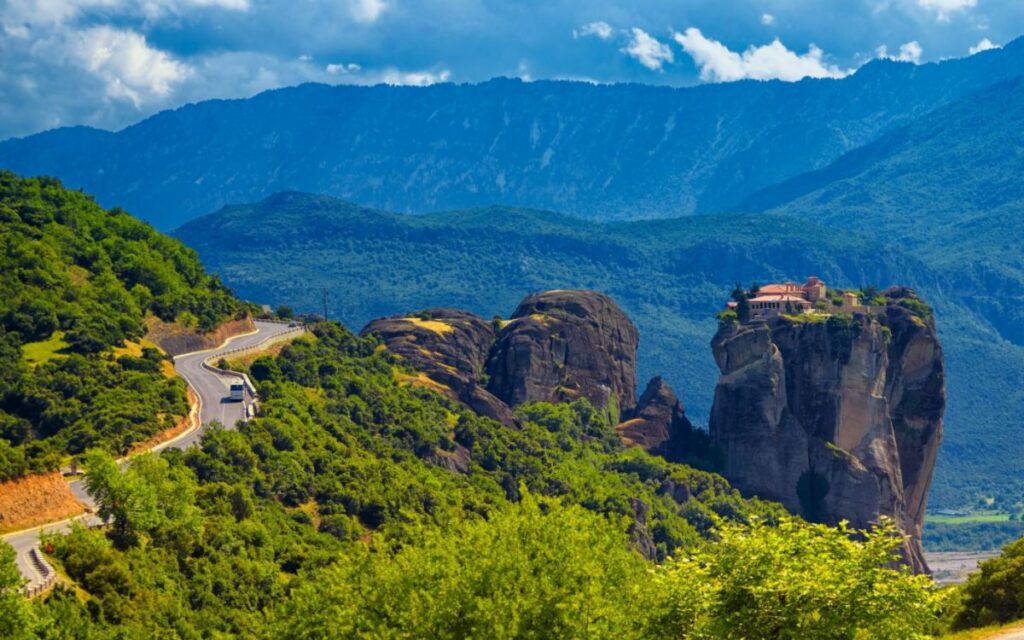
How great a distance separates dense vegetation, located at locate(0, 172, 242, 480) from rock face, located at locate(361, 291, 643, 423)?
18.5 m

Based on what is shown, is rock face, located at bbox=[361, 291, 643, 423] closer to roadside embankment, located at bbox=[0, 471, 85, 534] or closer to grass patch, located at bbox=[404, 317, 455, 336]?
grass patch, located at bbox=[404, 317, 455, 336]

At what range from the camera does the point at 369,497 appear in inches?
3981

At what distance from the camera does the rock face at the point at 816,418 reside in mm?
147500

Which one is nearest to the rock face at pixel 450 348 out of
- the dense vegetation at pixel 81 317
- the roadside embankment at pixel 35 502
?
the dense vegetation at pixel 81 317

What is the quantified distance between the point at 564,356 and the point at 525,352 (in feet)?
15.6

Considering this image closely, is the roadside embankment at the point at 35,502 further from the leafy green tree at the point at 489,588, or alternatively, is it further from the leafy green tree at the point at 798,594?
the leafy green tree at the point at 798,594

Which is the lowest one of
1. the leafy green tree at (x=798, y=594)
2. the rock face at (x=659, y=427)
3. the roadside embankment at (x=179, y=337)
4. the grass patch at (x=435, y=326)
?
the leafy green tree at (x=798, y=594)

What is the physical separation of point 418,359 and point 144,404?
57.4 meters

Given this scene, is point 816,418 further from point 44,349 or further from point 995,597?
point 995,597

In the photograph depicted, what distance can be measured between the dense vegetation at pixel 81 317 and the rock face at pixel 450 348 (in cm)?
1703

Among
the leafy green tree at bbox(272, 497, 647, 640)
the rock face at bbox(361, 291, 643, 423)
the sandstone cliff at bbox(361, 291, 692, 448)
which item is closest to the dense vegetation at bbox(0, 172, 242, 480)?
the rock face at bbox(361, 291, 643, 423)

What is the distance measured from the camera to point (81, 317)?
11225cm

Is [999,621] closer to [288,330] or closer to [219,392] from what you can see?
[219,392]

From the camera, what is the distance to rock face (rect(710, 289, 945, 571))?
14750 centimetres
